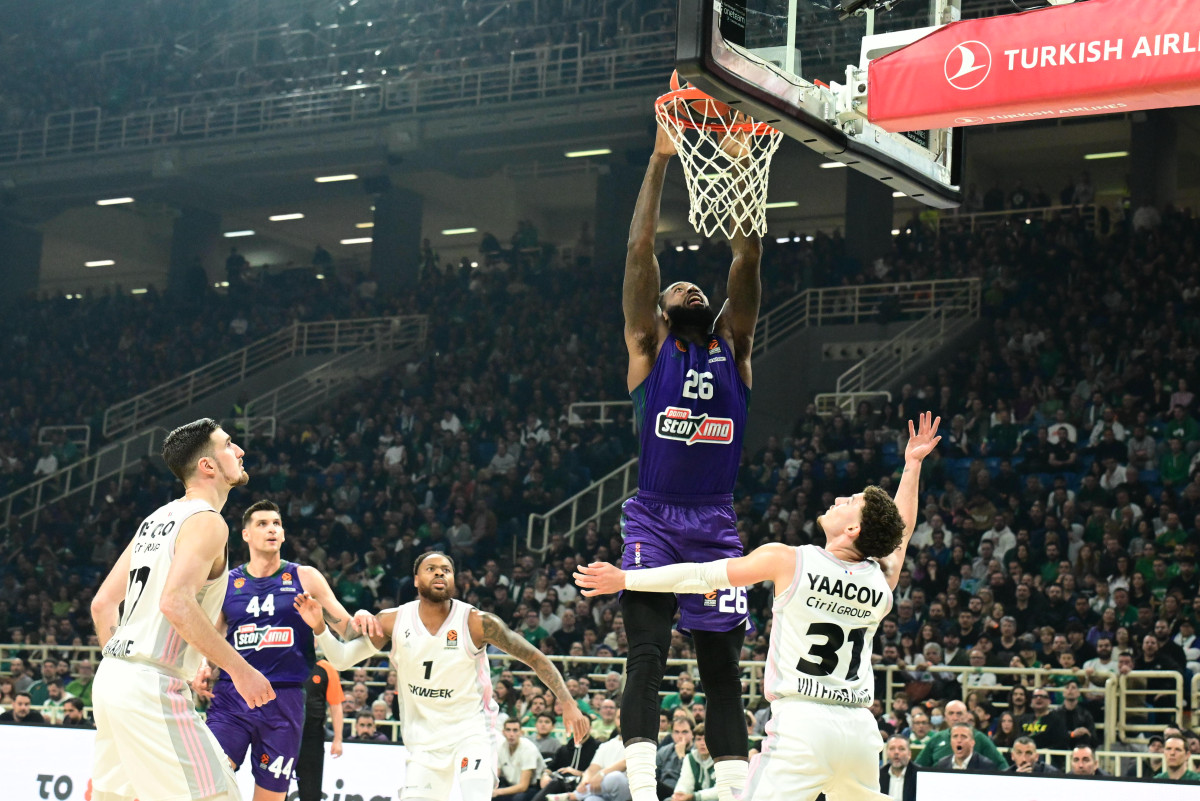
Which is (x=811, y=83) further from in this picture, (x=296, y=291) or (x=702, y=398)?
(x=296, y=291)

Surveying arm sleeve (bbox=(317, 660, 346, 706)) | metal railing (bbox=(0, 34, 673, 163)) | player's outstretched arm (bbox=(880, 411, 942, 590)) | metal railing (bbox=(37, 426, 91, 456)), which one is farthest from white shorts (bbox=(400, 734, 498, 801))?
metal railing (bbox=(37, 426, 91, 456))

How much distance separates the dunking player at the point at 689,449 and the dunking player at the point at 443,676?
2289 mm

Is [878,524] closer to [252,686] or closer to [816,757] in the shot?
[816,757]

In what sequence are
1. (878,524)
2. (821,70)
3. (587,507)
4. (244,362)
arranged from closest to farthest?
(878,524) → (821,70) → (587,507) → (244,362)

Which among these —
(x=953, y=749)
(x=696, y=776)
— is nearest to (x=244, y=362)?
(x=696, y=776)

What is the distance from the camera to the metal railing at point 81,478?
26.1 meters

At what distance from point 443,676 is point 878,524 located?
3963 millimetres

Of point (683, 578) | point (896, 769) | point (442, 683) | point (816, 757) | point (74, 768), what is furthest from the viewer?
point (74, 768)

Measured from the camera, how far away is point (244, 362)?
92.8ft

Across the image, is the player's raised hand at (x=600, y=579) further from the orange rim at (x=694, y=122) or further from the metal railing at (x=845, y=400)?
the metal railing at (x=845, y=400)

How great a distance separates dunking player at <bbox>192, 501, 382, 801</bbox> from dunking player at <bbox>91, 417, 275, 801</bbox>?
8.97 ft

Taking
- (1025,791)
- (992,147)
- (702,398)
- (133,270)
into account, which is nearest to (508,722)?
(1025,791)

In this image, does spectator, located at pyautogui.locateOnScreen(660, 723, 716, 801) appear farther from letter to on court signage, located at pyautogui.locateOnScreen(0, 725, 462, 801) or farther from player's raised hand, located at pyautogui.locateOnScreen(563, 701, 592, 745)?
player's raised hand, located at pyautogui.locateOnScreen(563, 701, 592, 745)

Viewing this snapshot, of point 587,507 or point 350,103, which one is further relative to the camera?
point 350,103
